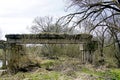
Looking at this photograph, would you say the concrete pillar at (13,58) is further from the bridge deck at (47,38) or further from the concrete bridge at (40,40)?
the bridge deck at (47,38)

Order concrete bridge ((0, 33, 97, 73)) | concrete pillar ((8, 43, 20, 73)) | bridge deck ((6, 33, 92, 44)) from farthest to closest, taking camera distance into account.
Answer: bridge deck ((6, 33, 92, 44))
concrete bridge ((0, 33, 97, 73))
concrete pillar ((8, 43, 20, 73))

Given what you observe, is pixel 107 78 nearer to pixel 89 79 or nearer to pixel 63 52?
pixel 89 79

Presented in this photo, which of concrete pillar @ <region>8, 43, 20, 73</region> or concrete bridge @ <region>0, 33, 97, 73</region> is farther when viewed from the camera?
concrete bridge @ <region>0, 33, 97, 73</region>

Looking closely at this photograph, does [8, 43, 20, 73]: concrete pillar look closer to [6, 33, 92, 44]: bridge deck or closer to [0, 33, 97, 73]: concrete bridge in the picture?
[0, 33, 97, 73]: concrete bridge

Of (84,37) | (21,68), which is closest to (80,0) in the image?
(84,37)

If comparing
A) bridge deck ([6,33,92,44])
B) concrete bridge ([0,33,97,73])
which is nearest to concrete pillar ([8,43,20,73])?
concrete bridge ([0,33,97,73])

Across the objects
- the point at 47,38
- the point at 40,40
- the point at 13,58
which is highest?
the point at 47,38

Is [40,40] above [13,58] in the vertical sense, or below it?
above

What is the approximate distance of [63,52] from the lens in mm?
32125

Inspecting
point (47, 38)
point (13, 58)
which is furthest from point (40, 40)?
point (13, 58)

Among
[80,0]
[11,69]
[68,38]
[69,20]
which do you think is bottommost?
[11,69]

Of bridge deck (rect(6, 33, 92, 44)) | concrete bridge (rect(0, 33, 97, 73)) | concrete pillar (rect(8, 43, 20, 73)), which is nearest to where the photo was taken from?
concrete pillar (rect(8, 43, 20, 73))

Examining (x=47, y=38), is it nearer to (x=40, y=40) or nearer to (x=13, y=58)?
(x=40, y=40)

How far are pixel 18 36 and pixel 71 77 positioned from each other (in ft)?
23.5
